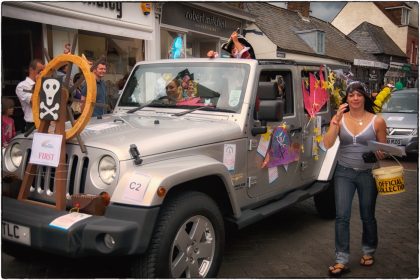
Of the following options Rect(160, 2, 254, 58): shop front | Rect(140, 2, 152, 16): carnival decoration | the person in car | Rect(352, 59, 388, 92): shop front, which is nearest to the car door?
the person in car

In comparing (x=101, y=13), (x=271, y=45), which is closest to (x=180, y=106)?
(x=101, y=13)

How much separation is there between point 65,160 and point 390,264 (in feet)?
9.69

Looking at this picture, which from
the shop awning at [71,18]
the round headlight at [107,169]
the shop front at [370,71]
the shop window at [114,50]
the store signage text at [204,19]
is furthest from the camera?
the shop front at [370,71]

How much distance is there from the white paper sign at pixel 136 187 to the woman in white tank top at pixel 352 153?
1732 millimetres

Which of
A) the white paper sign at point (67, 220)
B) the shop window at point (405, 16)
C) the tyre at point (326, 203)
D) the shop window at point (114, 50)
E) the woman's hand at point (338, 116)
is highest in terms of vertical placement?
the shop window at point (405, 16)

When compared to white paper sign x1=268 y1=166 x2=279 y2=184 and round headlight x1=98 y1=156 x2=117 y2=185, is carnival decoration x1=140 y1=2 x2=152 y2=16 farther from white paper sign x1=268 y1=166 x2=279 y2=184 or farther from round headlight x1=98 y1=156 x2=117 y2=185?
round headlight x1=98 y1=156 x2=117 y2=185

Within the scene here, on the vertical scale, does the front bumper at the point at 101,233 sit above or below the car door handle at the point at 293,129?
below

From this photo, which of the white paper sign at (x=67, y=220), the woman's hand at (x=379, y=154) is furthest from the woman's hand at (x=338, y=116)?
the white paper sign at (x=67, y=220)

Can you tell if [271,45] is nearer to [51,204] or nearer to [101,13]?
[101,13]

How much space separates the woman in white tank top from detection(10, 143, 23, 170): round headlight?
2509 mm

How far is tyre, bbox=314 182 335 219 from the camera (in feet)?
17.4

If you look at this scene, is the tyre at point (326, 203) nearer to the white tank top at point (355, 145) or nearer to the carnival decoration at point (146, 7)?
the white tank top at point (355, 145)

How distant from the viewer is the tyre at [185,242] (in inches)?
110

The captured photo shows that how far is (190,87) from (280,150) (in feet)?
3.44
